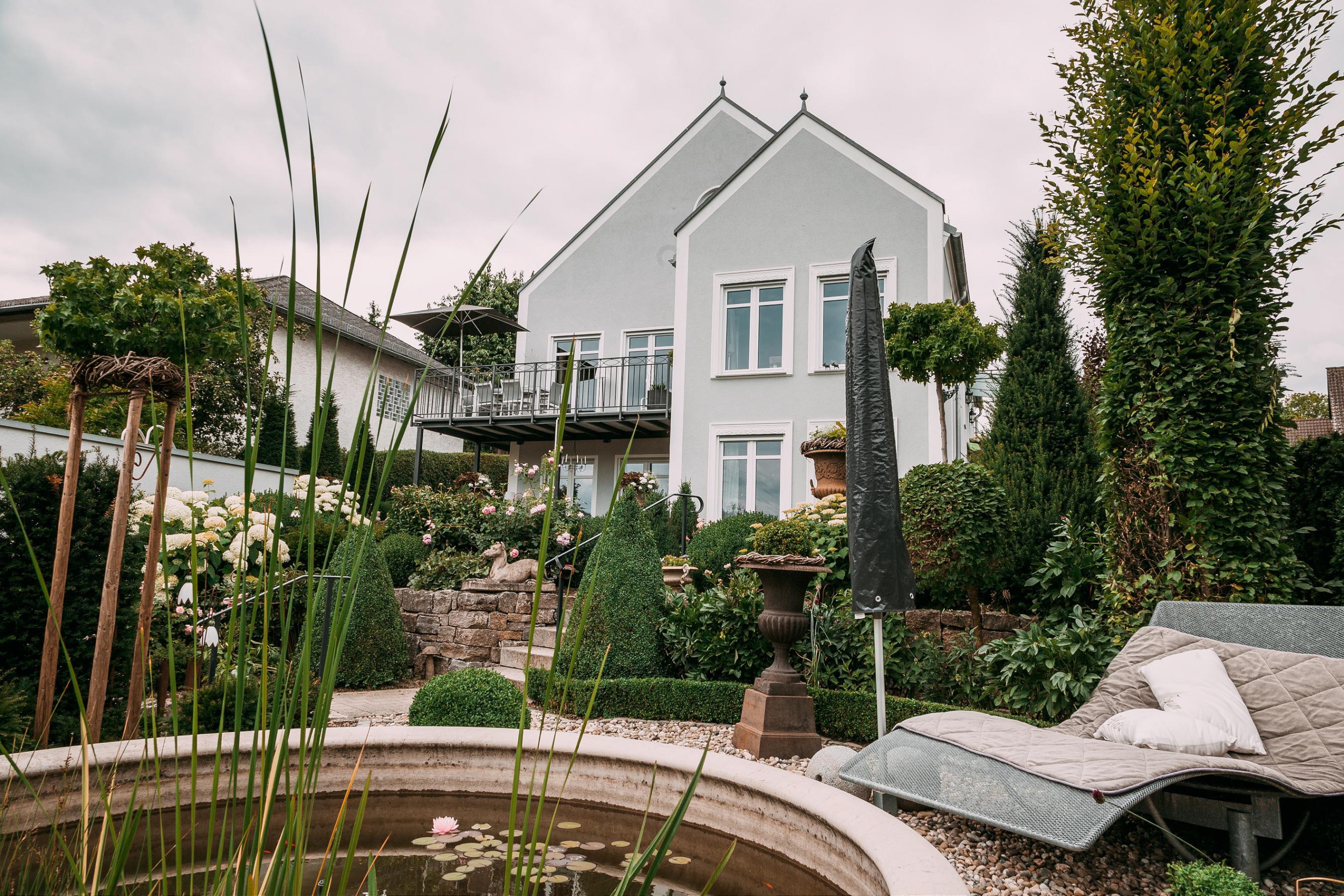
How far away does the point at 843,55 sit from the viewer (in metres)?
Answer: 4.12

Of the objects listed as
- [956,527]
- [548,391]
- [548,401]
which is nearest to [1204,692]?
[956,527]

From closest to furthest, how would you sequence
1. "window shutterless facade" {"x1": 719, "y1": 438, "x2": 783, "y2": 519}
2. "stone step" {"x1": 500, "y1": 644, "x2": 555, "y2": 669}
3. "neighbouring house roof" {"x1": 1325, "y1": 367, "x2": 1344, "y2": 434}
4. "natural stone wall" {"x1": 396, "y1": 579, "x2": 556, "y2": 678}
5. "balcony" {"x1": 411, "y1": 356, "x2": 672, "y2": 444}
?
"stone step" {"x1": 500, "y1": 644, "x2": 555, "y2": 669}
"natural stone wall" {"x1": 396, "y1": 579, "x2": 556, "y2": 678}
"window shutterless facade" {"x1": 719, "y1": 438, "x2": 783, "y2": 519}
"balcony" {"x1": 411, "y1": 356, "x2": 672, "y2": 444}
"neighbouring house roof" {"x1": 1325, "y1": 367, "x2": 1344, "y2": 434}

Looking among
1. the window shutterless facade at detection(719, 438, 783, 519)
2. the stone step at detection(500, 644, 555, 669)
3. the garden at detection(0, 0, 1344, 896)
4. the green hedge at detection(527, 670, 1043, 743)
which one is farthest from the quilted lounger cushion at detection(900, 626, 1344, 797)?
the window shutterless facade at detection(719, 438, 783, 519)

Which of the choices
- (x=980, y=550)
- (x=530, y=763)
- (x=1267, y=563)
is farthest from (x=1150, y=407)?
(x=530, y=763)

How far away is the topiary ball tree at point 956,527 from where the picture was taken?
5.23 metres

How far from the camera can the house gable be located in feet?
45.4

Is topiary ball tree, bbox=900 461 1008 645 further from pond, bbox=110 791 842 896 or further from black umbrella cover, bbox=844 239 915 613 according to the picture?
pond, bbox=110 791 842 896

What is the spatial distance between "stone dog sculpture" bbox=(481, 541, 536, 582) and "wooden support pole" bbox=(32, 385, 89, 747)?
487 cm

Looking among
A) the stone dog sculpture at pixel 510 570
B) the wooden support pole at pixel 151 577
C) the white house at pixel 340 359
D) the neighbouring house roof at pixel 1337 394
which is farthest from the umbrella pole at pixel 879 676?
the neighbouring house roof at pixel 1337 394

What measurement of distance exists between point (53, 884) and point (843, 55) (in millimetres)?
4440

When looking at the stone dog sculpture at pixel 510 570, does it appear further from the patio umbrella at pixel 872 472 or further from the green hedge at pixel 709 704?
the patio umbrella at pixel 872 472

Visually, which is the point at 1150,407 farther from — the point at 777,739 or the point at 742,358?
the point at 742,358

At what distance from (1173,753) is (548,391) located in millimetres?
11450

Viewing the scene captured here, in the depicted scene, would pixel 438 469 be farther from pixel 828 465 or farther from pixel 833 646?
pixel 833 646
